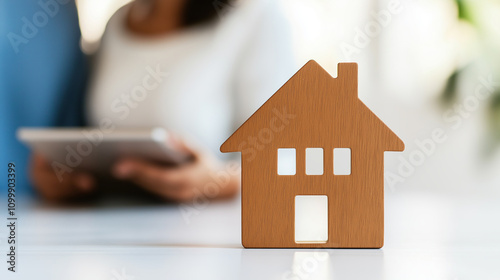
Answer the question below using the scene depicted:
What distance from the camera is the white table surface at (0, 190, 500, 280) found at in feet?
1.74

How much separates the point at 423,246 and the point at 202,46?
1116 millimetres

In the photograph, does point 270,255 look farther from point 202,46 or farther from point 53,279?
point 202,46

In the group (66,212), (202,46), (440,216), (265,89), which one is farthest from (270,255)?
(202,46)

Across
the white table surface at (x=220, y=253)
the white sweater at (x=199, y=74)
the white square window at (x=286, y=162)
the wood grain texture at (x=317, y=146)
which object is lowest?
the white table surface at (x=220, y=253)

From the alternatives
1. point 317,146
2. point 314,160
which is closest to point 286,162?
point 314,160

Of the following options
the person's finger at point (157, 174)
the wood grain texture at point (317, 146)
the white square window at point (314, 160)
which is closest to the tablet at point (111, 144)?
the person's finger at point (157, 174)

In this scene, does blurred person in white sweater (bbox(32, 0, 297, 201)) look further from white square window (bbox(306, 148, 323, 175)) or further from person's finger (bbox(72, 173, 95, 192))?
white square window (bbox(306, 148, 323, 175))

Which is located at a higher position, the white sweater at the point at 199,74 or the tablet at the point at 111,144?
the white sweater at the point at 199,74

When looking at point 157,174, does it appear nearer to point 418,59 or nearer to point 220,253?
point 220,253

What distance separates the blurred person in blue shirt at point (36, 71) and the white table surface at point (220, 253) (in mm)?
915

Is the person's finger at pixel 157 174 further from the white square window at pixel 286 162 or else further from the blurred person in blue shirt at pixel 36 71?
the blurred person in blue shirt at pixel 36 71

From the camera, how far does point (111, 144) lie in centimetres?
108

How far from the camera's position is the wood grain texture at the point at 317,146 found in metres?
0.66

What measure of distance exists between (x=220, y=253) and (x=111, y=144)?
20.9 inches
